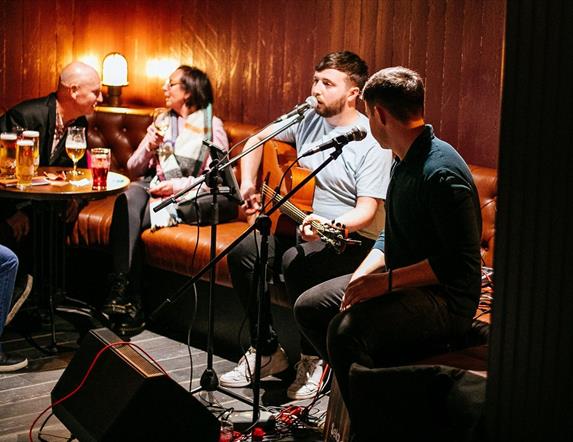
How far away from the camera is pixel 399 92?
10.1 feet

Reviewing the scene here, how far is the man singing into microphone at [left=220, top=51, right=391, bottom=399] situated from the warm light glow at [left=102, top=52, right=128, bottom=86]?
88.7 inches

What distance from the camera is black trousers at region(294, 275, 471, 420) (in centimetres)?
290

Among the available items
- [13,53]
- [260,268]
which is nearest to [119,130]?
[13,53]

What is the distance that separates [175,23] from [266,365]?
9.38 ft

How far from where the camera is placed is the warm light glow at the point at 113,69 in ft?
20.6

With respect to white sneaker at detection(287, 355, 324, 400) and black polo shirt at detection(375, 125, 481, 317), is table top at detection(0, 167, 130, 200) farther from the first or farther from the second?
black polo shirt at detection(375, 125, 481, 317)

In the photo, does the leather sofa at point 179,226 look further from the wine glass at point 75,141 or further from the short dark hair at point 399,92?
the short dark hair at point 399,92

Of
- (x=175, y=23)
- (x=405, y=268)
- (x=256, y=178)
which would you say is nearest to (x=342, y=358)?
(x=405, y=268)

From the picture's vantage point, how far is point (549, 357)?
6.51 ft

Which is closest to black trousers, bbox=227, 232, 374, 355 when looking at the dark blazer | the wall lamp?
the dark blazer

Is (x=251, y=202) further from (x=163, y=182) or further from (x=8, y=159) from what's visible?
(x=8, y=159)

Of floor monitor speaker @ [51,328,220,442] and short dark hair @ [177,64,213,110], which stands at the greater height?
short dark hair @ [177,64,213,110]

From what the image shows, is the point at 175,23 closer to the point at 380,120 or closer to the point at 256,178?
the point at 256,178

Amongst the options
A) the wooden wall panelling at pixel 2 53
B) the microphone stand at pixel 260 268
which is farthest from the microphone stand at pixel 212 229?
the wooden wall panelling at pixel 2 53
